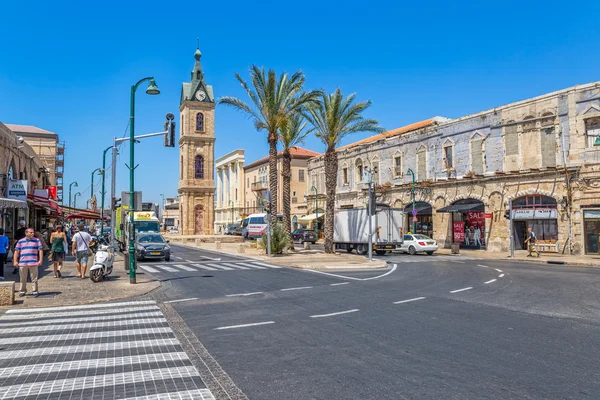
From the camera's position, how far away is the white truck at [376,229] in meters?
29.9

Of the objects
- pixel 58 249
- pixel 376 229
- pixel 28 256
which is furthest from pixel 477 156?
pixel 28 256

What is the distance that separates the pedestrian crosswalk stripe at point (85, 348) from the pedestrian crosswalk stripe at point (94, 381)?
1403 mm

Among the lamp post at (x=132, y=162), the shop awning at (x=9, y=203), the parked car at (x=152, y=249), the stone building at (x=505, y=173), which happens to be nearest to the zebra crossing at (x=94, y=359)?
the lamp post at (x=132, y=162)

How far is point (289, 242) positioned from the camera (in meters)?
29.4

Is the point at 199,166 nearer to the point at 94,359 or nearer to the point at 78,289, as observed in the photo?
the point at 78,289

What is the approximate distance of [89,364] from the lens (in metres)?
6.13

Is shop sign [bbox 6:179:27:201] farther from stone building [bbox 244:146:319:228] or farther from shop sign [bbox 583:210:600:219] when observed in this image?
stone building [bbox 244:146:319:228]

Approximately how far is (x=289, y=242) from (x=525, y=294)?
18150 mm

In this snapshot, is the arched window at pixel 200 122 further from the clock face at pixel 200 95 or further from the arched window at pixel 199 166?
the arched window at pixel 199 166

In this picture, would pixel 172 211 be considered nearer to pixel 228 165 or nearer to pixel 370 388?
pixel 228 165

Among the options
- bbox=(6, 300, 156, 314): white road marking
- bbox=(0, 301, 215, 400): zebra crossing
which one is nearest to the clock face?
bbox=(6, 300, 156, 314): white road marking

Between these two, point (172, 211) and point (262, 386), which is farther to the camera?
point (172, 211)

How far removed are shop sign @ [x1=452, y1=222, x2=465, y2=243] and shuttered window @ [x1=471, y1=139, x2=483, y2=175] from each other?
4556 mm

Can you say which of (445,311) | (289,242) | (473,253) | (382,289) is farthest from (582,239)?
(445,311)
